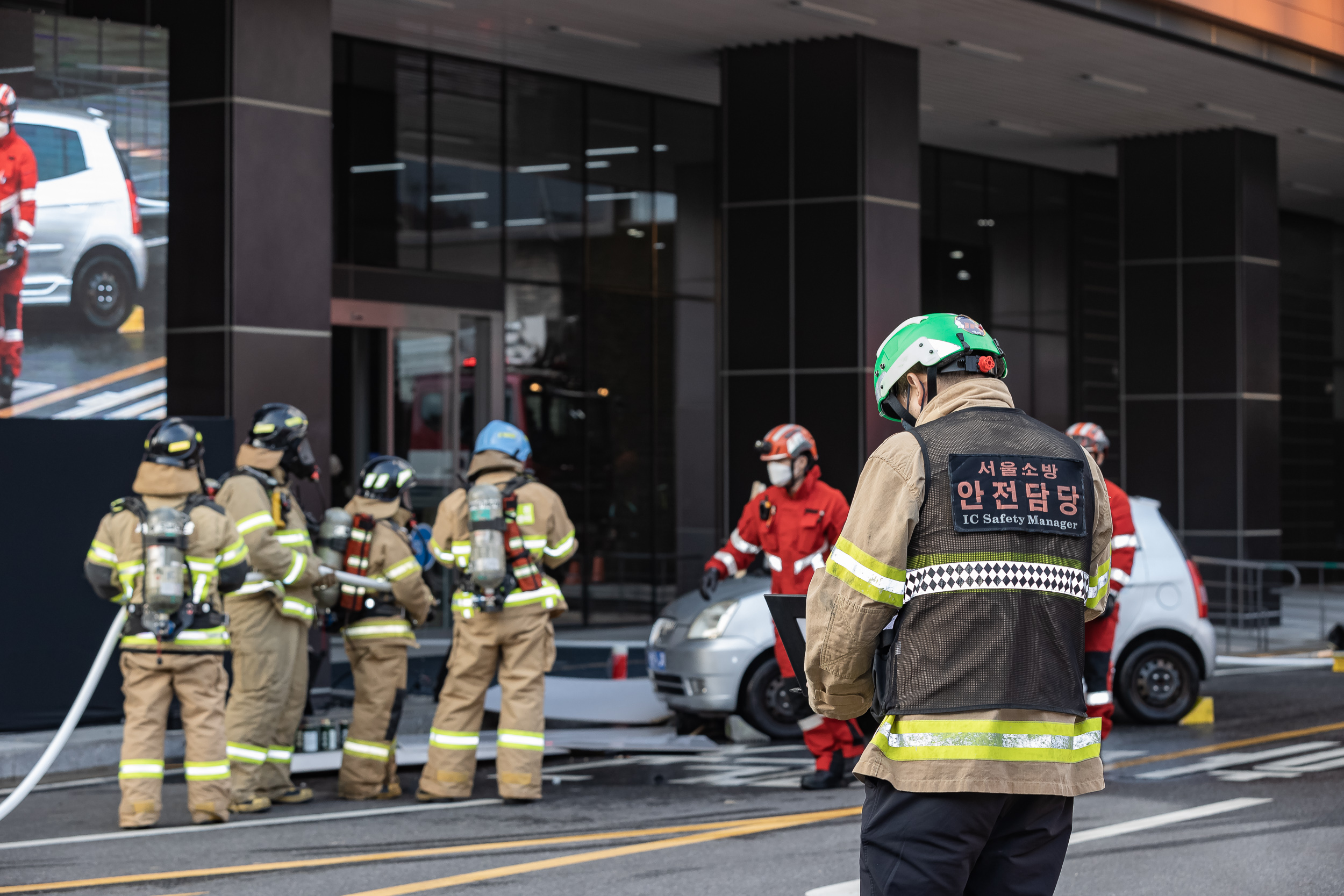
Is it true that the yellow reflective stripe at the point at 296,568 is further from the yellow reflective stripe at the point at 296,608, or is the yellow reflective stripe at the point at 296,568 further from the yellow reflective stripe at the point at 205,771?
the yellow reflective stripe at the point at 205,771

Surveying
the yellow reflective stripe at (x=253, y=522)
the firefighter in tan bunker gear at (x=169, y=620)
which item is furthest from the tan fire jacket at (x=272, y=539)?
the firefighter in tan bunker gear at (x=169, y=620)

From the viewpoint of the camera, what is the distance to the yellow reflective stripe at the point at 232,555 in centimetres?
812

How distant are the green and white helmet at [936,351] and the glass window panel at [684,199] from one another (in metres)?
15.9

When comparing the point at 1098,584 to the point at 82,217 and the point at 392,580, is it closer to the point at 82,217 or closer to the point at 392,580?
the point at 392,580

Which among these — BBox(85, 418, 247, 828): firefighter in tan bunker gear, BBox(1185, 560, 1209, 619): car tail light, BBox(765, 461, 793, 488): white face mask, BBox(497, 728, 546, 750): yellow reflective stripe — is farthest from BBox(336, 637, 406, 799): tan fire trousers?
BBox(1185, 560, 1209, 619): car tail light

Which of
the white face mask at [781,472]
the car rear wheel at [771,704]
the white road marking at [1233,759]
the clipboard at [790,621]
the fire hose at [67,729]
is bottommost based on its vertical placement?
the white road marking at [1233,759]

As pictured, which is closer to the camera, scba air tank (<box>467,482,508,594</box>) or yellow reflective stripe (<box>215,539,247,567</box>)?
yellow reflective stripe (<box>215,539,247,567</box>)

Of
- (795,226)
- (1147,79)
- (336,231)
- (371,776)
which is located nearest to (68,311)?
(371,776)

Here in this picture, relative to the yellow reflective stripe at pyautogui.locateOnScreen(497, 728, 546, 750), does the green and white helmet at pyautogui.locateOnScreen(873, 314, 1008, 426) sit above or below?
above

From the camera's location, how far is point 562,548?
29.5ft

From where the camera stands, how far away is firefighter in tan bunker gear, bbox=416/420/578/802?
8.69 metres

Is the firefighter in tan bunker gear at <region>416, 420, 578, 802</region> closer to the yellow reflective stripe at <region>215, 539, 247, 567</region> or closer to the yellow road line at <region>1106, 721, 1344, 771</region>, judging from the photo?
the yellow reflective stripe at <region>215, 539, 247, 567</region>

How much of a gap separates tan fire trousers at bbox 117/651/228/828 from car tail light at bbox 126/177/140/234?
451 centimetres

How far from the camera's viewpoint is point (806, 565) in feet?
30.6
